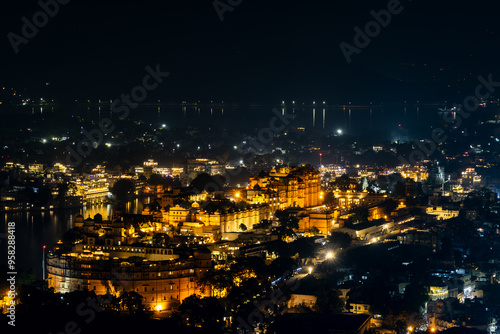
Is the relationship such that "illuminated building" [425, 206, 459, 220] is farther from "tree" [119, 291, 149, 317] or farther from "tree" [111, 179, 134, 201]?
"tree" [119, 291, 149, 317]

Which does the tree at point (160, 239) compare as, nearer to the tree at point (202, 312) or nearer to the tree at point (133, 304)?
the tree at point (133, 304)

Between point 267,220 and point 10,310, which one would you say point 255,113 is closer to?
point 267,220

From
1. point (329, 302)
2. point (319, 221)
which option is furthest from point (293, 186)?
point (329, 302)

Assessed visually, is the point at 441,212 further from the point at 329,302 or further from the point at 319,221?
the point at 329,302

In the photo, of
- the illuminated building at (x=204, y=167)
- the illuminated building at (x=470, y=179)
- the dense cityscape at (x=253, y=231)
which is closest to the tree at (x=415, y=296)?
the dense cityscape at (x=253, y=231)

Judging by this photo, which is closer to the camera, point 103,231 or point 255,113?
point 103,231

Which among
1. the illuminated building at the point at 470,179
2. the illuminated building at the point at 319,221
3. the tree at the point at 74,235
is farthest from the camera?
the illuminated building at the point at 470,179

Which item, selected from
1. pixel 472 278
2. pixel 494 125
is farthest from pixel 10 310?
pixel 494 125

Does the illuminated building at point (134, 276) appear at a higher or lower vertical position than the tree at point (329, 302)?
higher

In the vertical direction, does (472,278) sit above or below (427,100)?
Answer: below

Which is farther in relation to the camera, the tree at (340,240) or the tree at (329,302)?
the tree at (340,240)
